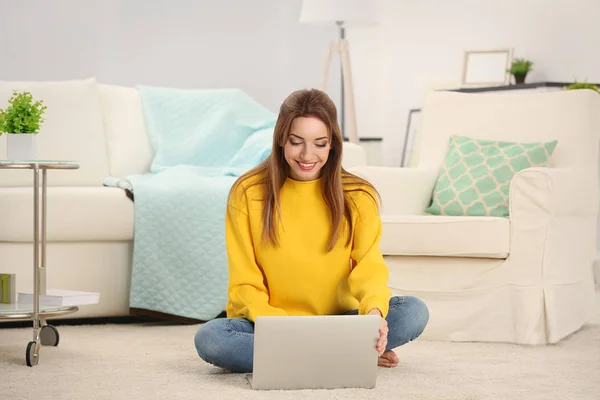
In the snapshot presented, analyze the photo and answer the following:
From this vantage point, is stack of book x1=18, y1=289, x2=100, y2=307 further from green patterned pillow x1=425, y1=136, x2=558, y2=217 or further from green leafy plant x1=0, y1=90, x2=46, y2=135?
green patterned pillow x1=425, y1=136, x2=558, y2=217

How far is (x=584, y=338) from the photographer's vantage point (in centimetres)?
296

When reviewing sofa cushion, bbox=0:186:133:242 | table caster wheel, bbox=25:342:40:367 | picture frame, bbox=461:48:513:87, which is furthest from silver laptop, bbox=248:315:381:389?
picture frame, bbox=461:48:513:87

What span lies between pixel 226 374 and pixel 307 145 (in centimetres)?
57

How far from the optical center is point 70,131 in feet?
11.7

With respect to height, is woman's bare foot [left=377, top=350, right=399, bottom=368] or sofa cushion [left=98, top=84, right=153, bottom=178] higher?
sofa cushion [left=98, top=84, right=153, bottom=178]

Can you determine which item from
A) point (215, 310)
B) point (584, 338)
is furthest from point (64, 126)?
point (584, 338)

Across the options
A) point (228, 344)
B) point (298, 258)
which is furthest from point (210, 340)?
point (298, 258)

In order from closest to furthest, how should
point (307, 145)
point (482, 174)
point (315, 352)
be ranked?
point (315, 352) → point (307, 145) → point (482, 174)

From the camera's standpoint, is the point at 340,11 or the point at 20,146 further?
the point at 340,11

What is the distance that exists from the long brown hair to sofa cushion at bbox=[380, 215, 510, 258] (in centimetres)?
65

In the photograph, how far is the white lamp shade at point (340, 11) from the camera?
4.45m

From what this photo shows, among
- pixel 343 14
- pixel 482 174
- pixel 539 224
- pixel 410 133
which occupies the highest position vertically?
pixel 343 14

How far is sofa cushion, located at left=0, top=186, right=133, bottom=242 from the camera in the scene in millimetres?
3025

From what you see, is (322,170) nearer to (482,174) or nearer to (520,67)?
(482,174)
